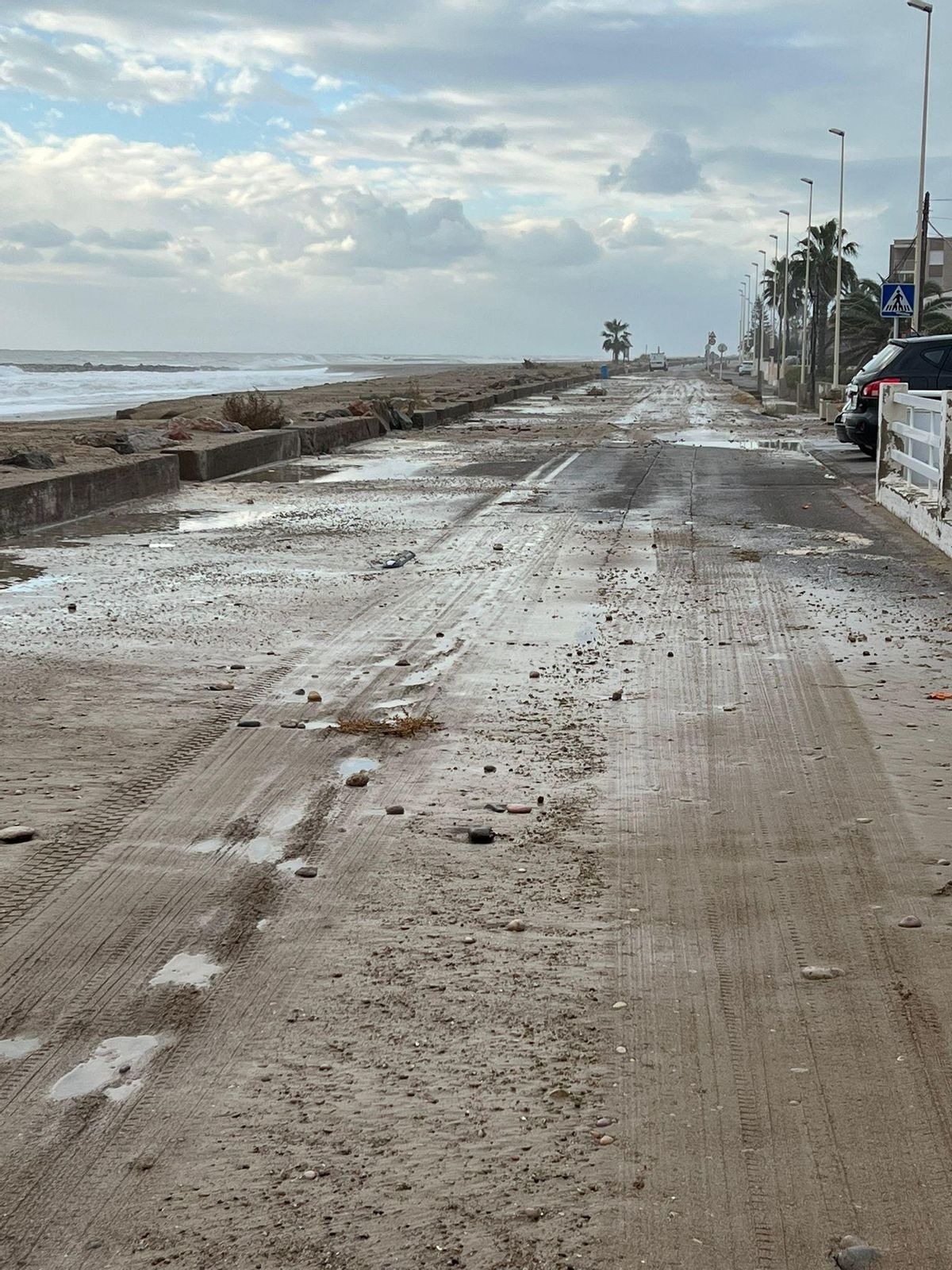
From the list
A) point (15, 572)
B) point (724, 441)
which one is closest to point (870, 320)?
point (724, 441)

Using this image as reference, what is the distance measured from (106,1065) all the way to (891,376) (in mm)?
Result: 21209

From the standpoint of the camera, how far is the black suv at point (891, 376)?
2236 centimetres

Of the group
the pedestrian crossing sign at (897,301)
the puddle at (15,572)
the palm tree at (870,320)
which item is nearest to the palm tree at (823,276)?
the palm tree at (870,320)

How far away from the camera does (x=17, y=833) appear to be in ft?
17.0

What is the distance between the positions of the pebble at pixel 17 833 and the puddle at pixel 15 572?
5745 mm

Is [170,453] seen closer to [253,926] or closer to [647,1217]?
[253,926]

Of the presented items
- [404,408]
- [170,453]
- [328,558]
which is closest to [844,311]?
[404,408]

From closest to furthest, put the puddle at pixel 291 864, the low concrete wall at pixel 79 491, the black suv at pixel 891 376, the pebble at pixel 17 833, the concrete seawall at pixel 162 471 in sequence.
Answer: the puddle at pixel 291 864 → the pebble at pixel 17 833 → the low concrete wall at pixel 79 491 → the concrete seawall at pixel 162 471 → the black suv at pixel 891 376

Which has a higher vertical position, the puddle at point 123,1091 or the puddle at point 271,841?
the puddle at point 123,1091

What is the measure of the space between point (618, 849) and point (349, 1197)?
2.28 metres

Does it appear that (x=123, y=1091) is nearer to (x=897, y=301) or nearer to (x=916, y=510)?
(x=916, y=510)

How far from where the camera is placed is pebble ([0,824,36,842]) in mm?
5152

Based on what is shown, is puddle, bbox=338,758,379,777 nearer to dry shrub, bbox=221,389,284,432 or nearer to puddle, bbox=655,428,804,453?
dry shrub, bbox=221,389,284,432

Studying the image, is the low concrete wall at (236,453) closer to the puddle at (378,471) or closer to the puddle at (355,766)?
the puddle at (378,471)
